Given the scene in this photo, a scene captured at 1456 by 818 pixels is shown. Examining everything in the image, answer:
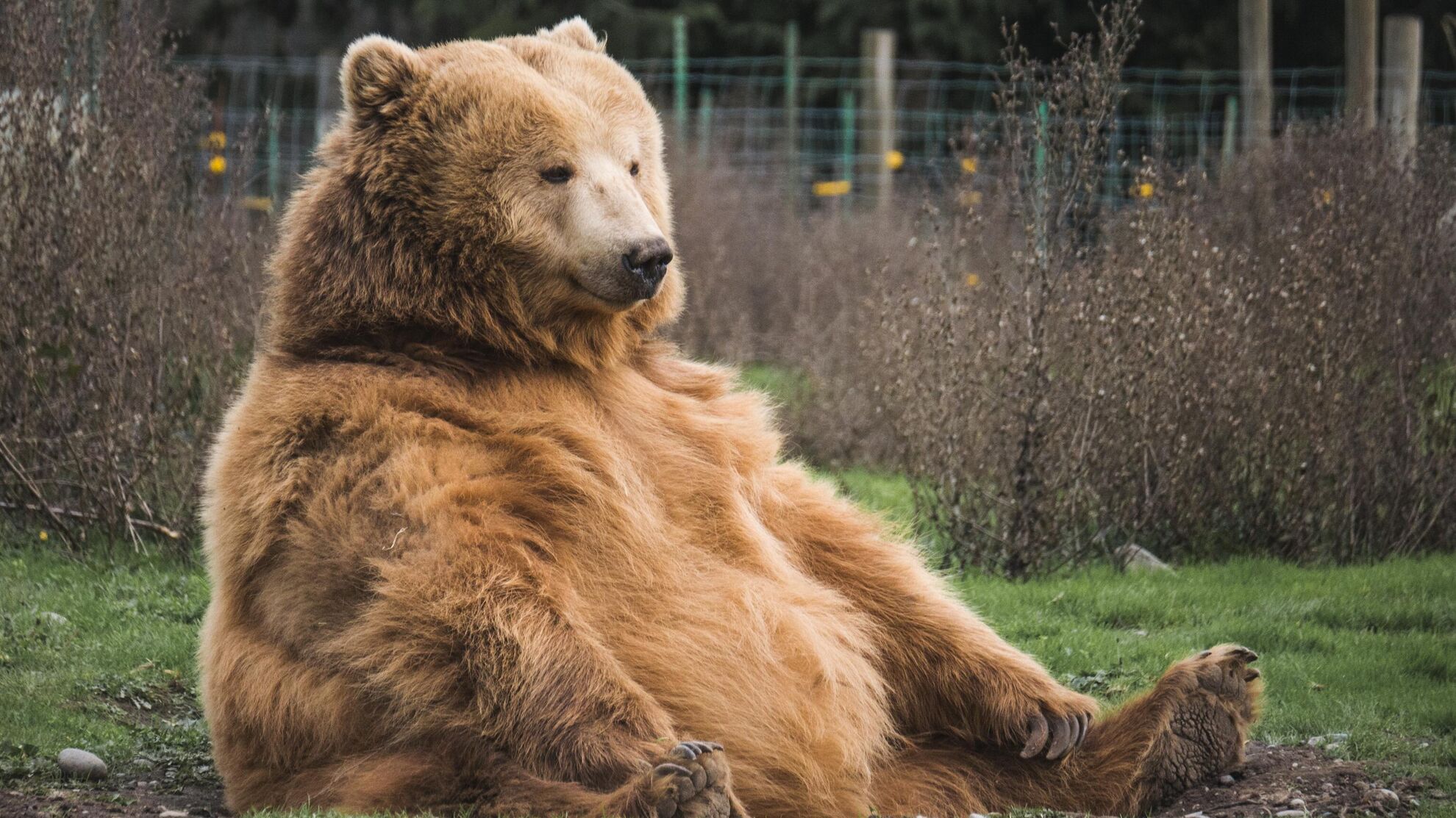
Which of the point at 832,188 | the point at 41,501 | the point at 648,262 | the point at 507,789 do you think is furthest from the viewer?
the point at 832,188

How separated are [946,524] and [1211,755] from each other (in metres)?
3.32

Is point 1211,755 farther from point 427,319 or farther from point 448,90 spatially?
point 448,90

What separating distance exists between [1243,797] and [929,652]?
0.92 m

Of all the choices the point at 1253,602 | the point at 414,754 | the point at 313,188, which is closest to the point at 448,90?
the point at 313,188

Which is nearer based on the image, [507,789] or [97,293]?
[507,789]

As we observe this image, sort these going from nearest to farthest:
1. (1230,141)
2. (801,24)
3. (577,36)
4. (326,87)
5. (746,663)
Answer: (746,663) → (577,36) → (1230,141) → (326,87) → (801,24)

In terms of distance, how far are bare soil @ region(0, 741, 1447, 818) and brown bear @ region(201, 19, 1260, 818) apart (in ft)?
0.39

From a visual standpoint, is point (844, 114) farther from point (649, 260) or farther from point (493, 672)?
point (493, 672)

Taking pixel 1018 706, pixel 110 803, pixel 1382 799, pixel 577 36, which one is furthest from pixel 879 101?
pixel 110 803

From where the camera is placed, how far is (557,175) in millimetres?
3816

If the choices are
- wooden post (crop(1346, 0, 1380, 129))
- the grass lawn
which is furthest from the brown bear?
wooden post (crop(1346, 0, 1380, 129))

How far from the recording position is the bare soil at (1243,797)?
12.4ft

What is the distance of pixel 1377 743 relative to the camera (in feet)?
15.1

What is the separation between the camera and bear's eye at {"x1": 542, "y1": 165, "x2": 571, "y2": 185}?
3.80 metres
